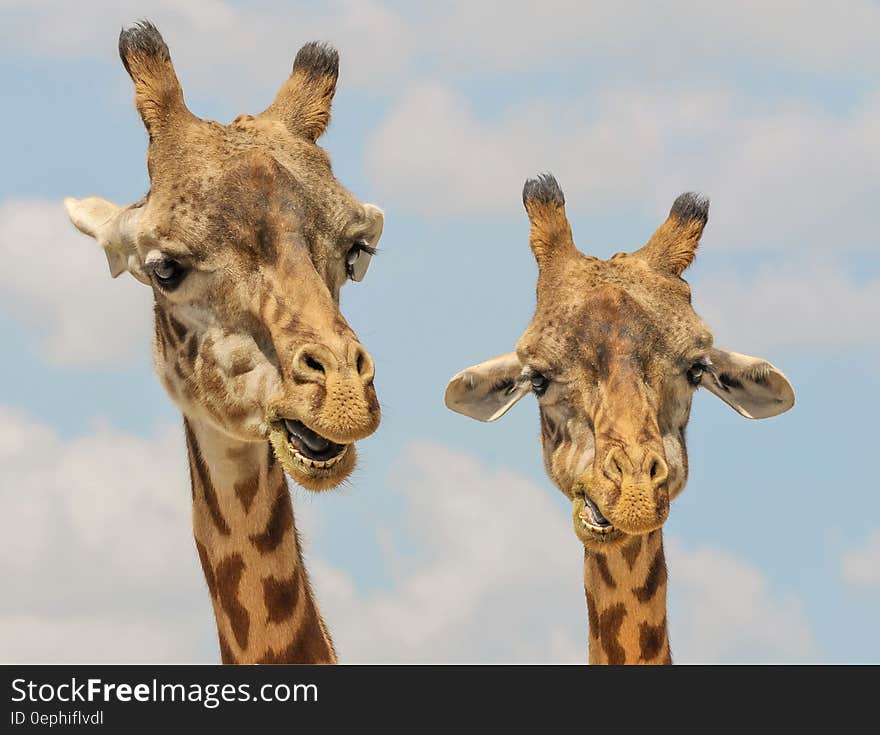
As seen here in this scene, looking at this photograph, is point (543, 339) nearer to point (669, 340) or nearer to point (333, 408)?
point (669, 340)

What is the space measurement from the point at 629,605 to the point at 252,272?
489 cm

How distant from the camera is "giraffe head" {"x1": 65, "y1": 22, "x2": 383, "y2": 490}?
27.0 ft

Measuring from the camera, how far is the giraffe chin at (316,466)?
820cm

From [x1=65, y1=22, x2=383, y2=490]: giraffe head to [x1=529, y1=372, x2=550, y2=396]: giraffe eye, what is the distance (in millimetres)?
3600

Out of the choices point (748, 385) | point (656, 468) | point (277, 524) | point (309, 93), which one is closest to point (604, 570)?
point (656, 468)

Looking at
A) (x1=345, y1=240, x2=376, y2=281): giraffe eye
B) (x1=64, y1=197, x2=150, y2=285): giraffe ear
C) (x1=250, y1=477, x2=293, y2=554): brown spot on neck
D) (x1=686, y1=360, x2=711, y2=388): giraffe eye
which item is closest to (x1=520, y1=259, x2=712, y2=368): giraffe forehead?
(x1=686, y1=360, x2=711, y2=388): giraffe eye

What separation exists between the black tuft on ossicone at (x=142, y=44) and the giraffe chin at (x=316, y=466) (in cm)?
307

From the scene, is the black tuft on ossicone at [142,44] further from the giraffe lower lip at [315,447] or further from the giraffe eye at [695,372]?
the giraffe eye at [695,372]

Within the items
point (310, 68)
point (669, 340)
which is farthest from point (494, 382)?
point (310, 68)

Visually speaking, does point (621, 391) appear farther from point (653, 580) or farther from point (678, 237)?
point (678, 237)

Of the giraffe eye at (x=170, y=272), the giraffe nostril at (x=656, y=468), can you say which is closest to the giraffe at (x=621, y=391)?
the giraffe nostril at (x=656, y=468)

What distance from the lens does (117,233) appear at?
370 inches

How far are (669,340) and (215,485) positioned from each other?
4699 millimetres

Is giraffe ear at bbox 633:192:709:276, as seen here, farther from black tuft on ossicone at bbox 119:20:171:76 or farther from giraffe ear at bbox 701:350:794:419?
Result: black tuft on ossicone at bbox 119:20:171:76
